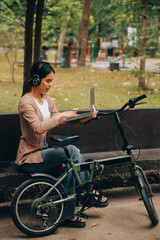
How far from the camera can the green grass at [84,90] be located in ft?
24.8

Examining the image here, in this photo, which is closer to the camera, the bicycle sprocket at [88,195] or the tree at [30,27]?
the bicycle sprocket at [88,195]

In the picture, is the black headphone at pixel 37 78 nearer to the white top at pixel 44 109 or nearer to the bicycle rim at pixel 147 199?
the white top at pixel 44 109

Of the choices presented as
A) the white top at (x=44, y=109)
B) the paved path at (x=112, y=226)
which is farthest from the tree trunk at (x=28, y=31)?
the paved path at (x=112, y=226)

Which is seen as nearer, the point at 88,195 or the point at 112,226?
the point at 88,195

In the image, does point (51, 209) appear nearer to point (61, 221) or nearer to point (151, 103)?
point (61, 221)

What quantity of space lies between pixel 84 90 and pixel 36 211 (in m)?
5.97

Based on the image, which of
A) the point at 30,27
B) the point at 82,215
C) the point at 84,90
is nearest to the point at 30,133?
the point at 82,215

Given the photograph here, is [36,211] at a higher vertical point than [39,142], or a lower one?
lower

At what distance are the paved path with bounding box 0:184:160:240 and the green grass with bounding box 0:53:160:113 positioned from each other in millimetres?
3102

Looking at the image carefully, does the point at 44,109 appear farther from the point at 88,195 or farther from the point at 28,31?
the point at 28,31

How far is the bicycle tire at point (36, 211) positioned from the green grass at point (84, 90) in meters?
3.36

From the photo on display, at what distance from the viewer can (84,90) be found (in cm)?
927

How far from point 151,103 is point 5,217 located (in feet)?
15.3

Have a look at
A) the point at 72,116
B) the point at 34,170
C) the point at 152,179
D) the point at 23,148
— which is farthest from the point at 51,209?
the point at 152,179
